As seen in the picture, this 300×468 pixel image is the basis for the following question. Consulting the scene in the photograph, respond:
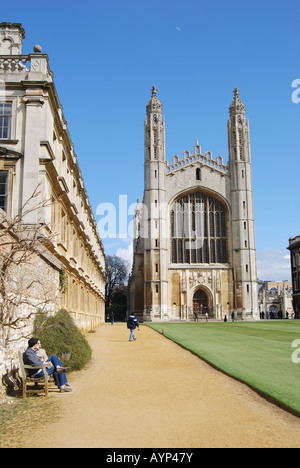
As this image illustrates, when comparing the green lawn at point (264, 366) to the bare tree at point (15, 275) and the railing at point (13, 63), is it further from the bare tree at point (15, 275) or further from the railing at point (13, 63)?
the railing at point (13, 63)

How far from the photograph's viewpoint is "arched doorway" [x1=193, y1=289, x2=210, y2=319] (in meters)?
56.5

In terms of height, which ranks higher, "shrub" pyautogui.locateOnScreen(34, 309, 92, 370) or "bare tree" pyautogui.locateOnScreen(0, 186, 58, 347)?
"bare tree" pyautogui.locateOnScreen(0, 186, 58, 347)

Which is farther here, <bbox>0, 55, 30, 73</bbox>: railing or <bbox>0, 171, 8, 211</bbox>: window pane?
<bbox>0, 55, 30, 73</bbox>: railing

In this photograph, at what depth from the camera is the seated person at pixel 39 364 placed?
28.5ft

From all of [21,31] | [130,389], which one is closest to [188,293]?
[21,31]

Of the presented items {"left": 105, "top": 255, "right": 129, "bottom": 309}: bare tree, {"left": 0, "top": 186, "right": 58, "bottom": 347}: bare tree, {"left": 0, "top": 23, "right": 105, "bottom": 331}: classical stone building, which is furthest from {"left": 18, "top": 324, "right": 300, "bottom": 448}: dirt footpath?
{"left": 105, "top": 255, "right": 129, "bottom": 309}: bare tree

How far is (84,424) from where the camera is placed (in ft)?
20.9

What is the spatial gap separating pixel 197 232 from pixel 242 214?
19.2 feet

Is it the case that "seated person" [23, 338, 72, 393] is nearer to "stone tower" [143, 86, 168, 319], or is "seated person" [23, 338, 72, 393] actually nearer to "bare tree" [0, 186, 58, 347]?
"bare tree" [0, 186, 58, 347]

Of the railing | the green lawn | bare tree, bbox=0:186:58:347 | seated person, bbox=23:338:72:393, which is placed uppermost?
the railing

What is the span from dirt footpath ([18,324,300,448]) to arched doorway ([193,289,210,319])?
149 feet

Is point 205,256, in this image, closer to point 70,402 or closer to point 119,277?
point 119,277

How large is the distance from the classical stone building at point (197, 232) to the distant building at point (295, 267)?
20057 mm

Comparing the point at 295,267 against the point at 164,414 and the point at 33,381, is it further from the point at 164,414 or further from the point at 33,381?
the point at 164,414
